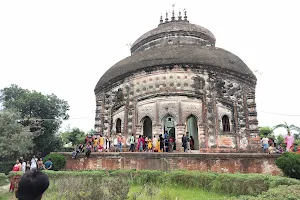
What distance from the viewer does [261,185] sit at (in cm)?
689

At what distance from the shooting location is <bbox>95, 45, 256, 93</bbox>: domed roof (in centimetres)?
1572

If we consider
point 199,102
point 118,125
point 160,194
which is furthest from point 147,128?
point 160,194

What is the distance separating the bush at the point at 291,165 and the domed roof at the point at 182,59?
8472mm

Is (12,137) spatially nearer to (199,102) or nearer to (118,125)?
(118,125)

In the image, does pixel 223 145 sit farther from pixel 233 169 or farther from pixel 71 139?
pixel 71 139

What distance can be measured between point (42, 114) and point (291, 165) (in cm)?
2407

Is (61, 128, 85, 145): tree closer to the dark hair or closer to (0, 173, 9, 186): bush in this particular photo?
(0, 173, 9, 186): bush

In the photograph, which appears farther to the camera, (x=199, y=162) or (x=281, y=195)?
(x=199, y=162)

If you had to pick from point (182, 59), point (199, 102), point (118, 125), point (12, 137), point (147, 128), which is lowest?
point (12, 137)

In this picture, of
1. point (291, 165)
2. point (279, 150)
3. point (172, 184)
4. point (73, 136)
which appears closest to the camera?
point (291, 165)

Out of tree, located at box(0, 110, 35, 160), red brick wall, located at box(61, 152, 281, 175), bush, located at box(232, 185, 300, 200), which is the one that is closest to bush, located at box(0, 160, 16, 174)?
tree, located at box(0, 110, 35, 160)

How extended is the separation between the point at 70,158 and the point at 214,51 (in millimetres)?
10951

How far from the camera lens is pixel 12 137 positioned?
19.9 meters

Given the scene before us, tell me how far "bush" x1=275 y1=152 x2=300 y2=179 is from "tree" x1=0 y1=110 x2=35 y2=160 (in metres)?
18.4
